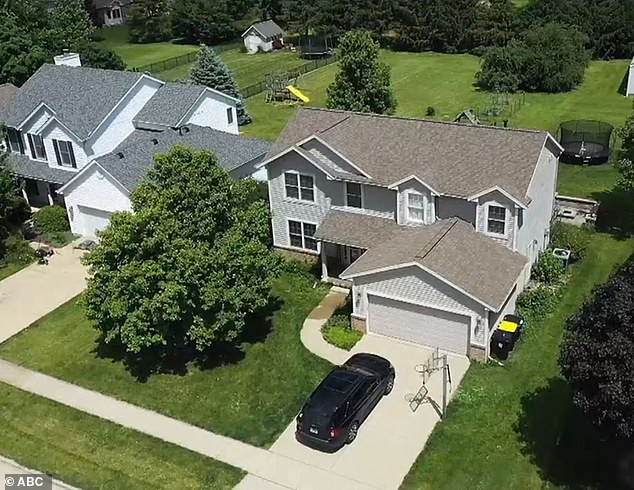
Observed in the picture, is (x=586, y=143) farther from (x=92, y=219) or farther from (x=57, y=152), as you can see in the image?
(x=57, y=152)

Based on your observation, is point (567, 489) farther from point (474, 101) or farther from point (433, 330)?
point (474, 101)

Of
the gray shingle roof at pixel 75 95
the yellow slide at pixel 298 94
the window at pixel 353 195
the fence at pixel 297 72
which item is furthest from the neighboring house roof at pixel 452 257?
the fence at pixel 297 72

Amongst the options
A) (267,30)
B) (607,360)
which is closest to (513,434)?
(607,360)

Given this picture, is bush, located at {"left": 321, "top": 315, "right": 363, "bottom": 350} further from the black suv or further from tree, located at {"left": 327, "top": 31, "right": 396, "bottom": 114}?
tree, located at {"left": 327, "top": 31, "right": 396, "bottom": 114}

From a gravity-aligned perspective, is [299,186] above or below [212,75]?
below

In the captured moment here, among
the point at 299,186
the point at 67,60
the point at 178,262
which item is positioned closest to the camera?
the point at 178,262

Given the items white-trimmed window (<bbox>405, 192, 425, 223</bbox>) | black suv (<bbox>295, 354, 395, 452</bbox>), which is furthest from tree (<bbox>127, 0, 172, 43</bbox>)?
black suv (<bbox>295, 354, 395, 452</bbox>)
